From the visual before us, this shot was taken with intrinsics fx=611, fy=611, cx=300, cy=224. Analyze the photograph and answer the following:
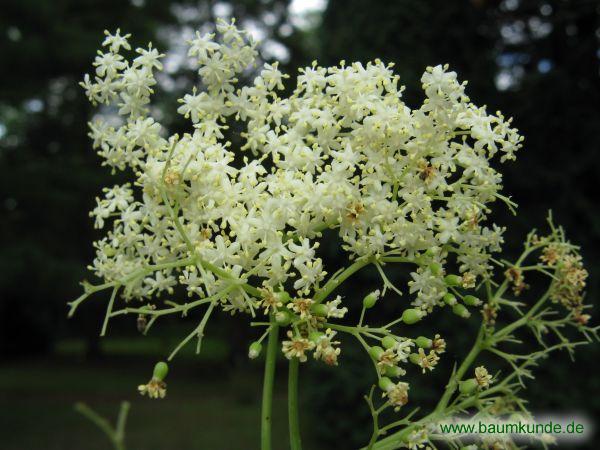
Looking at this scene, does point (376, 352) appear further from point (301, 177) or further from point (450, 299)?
point (301, 177)

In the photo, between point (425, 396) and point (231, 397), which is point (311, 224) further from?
point (231, 397)

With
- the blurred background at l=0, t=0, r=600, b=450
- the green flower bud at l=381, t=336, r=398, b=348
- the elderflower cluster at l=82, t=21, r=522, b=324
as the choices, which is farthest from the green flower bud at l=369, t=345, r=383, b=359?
the blurred background at l=0, t=0, r=600, b=450

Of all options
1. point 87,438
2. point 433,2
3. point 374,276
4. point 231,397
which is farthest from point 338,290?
point 231,397

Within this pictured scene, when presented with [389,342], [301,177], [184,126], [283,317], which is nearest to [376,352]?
[389,342]

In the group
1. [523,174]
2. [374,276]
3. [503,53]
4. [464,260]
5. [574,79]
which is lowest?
[464,260]

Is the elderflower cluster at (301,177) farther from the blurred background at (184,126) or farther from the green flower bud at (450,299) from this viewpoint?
the blurred background at (184,126)

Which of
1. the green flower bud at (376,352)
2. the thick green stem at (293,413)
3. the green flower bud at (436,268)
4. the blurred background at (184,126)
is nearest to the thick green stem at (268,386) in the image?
the thick green stem at (293,413)
